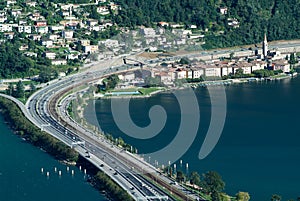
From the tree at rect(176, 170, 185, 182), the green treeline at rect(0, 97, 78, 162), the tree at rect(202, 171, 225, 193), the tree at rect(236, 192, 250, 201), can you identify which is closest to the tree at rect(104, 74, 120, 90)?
the green treeline at rect(0, 97, 78, 162)

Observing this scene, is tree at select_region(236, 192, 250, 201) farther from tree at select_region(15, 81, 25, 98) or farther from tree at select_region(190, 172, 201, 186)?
tree at select_region(15, 81, 25, 98)

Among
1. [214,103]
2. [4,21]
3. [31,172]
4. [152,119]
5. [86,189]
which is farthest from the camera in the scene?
[4,21]

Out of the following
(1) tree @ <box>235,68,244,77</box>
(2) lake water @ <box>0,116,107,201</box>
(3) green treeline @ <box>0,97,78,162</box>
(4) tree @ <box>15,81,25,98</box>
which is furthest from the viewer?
(1) tree @ <box>235,68,244,77</box>

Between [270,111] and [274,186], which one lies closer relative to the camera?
[274,186]

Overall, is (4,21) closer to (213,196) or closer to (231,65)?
(231,65)

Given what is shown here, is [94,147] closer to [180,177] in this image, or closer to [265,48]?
[180,177]

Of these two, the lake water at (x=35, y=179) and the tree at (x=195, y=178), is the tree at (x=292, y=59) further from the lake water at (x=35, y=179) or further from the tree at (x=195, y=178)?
the tree at (x=195, y=178)

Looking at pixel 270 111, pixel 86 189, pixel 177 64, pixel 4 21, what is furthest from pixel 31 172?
pixel 4 21

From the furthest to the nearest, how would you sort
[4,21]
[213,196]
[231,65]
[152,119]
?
[4,21] → [231,65] → [152,119] → [213,196]
